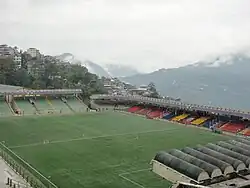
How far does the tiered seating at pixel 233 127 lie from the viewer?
150 feet

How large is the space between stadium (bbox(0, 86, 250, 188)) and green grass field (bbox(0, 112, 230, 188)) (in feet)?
0.21

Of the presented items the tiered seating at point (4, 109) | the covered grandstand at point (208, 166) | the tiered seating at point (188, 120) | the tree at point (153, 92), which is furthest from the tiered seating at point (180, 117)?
the tree at point (153, 92)

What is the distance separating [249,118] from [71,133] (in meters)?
22.0

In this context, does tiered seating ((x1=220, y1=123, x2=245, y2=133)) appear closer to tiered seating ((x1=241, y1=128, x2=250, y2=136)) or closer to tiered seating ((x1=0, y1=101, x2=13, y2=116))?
tiered seating ((x1=241, y1=128, x2=250, y2=136))

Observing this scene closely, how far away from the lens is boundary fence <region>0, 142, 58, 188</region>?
24594mm

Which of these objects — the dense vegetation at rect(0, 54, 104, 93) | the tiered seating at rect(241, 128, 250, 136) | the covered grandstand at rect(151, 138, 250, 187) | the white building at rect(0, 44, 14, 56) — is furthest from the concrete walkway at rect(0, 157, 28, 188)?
the white building at rect(0, 44, 14, 56)

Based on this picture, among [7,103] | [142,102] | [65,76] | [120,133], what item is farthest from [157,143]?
[65,76]

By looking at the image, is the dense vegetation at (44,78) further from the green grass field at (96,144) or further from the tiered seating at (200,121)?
the tiered seating at (200,121)

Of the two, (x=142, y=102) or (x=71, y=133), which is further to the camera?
(x=142, y=102)

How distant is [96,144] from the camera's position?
121 feet

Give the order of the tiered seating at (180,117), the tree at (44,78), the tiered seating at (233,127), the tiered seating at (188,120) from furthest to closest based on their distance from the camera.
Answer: the tree at (44,78)
the tiered seating at (180,117)
the tiered seating at (188,120)
the tiered seating at (233,127)

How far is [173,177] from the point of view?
22750mm

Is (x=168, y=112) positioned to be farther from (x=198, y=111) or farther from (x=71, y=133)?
(x=71, y=133)

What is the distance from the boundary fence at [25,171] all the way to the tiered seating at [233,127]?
26201 millimetres
